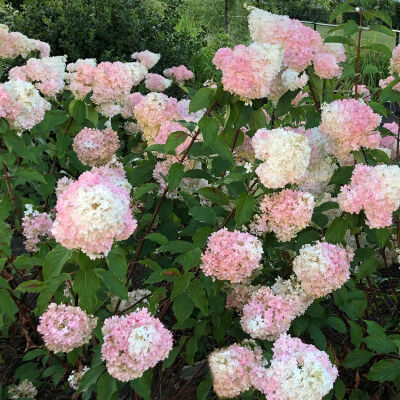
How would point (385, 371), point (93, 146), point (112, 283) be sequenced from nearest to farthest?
1. point (112, 283)
2. point (385, 371)
3. point (93, 146)

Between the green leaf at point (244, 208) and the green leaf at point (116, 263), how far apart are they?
1.35 ft

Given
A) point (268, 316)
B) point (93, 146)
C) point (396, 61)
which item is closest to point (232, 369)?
point (268, 316)

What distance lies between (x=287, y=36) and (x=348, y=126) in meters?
0.45

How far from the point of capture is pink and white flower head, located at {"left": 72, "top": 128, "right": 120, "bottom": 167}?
2465 mm

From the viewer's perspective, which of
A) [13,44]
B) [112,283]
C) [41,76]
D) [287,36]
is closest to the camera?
[112,283]

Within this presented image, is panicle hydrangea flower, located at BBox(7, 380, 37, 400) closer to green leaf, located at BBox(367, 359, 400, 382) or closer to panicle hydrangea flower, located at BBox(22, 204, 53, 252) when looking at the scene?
panicle hydrangea flower, located at BBox(22, 204, 53, 252)

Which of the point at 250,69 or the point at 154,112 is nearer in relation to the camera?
the point at 250,69

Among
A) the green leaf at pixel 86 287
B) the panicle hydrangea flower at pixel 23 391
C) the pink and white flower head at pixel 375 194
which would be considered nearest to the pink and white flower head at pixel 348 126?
the pink and white flower head at pixel 375 194

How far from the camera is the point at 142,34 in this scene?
586 centimetres

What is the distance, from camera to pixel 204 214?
6.25ft

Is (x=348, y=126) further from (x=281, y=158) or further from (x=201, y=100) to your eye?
(x=201, y=100)

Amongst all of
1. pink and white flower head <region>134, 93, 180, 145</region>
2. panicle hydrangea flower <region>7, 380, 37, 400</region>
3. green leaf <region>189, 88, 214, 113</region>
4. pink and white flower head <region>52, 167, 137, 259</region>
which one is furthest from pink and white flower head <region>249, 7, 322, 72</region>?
panicle hydrangea flower <region>7, 380, 37, 400</region>

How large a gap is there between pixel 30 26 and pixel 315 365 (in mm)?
5071

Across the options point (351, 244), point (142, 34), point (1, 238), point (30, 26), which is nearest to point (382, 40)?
point (142, 34)
